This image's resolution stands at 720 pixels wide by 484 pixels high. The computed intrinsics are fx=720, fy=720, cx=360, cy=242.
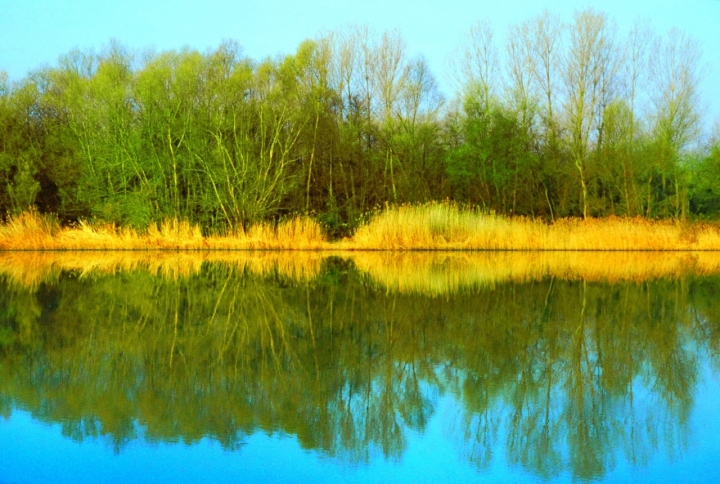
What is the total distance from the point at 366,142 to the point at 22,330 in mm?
23762

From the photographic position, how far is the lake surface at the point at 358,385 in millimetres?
3852

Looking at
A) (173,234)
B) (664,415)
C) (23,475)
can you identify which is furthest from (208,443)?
(173,234)

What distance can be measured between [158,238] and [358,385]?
17.5m

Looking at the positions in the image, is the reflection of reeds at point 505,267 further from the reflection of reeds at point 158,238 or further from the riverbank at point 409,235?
the reflection of reeds at point 158,238

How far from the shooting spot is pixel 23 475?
3623 millimetres

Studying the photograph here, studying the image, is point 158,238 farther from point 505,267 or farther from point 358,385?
point 358,385

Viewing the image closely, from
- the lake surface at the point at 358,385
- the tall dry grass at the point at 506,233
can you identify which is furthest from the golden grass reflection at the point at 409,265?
the lake surface at the point at 358,385

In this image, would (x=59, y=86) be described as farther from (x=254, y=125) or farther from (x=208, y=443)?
(x=208, y=443)

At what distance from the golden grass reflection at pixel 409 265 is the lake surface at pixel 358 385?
74.1 inches

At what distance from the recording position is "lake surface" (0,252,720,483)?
385cm

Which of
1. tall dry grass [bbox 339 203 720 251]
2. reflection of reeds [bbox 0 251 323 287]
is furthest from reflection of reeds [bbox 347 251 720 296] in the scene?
reflection of reeds [bbox 0 251 323 287]

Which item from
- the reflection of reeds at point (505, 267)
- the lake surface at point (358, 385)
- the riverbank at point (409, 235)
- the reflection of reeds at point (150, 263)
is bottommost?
the lake surface at point (358, 385)

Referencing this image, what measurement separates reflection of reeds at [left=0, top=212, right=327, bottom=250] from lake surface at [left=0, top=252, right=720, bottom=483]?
10.5 meters

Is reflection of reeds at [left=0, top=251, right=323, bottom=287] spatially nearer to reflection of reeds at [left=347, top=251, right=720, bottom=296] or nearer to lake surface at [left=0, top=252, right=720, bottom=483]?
reflection of reeds at [left=347, top=251, right=720, bottom=296]
